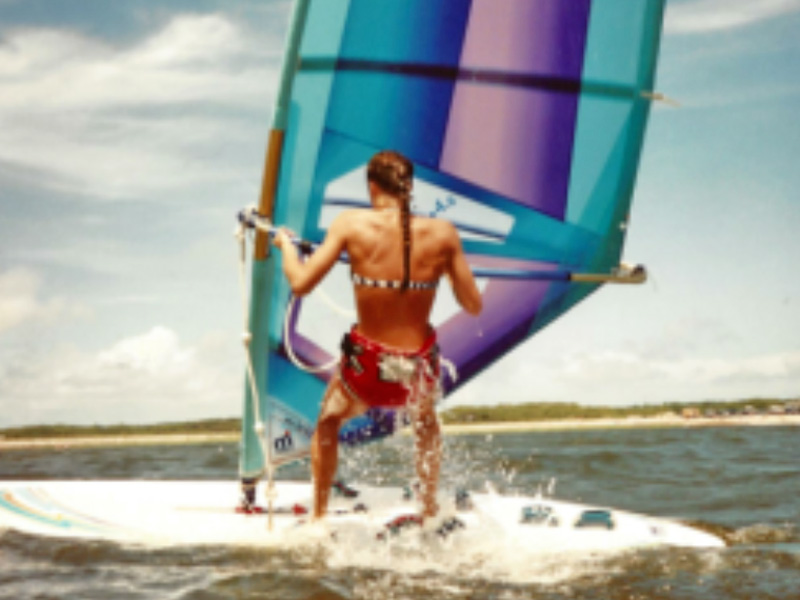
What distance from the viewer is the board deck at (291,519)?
4.66m

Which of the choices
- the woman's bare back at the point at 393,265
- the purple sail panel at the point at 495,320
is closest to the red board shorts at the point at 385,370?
the woman's bare back at the point at 393,265

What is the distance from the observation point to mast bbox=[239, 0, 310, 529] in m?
4.61

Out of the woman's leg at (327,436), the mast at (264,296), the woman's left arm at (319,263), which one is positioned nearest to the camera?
the woman's left arm at (319,263)

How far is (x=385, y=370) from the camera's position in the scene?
376cm

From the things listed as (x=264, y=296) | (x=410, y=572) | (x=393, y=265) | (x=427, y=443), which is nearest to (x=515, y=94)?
(x=393, y=265)

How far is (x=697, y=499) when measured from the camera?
6.93m

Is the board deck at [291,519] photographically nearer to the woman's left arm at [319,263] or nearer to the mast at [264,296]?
the mast at [264,296]

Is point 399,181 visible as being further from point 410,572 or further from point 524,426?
point 524,426

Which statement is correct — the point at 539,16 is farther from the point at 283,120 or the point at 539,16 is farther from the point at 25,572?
the point at 25,572

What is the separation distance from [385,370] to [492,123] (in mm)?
1738

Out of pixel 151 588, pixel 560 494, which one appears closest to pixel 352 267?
pixel 151 588

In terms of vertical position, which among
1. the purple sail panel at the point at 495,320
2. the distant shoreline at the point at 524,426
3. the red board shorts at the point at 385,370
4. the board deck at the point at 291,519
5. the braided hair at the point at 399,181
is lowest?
the distant shoreline at the point at 524,426

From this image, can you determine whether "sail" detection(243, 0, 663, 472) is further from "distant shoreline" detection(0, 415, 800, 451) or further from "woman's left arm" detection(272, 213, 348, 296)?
"distant shoreline" detection(0, 415, 800, 451)

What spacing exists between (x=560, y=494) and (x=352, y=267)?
14.7 feet
